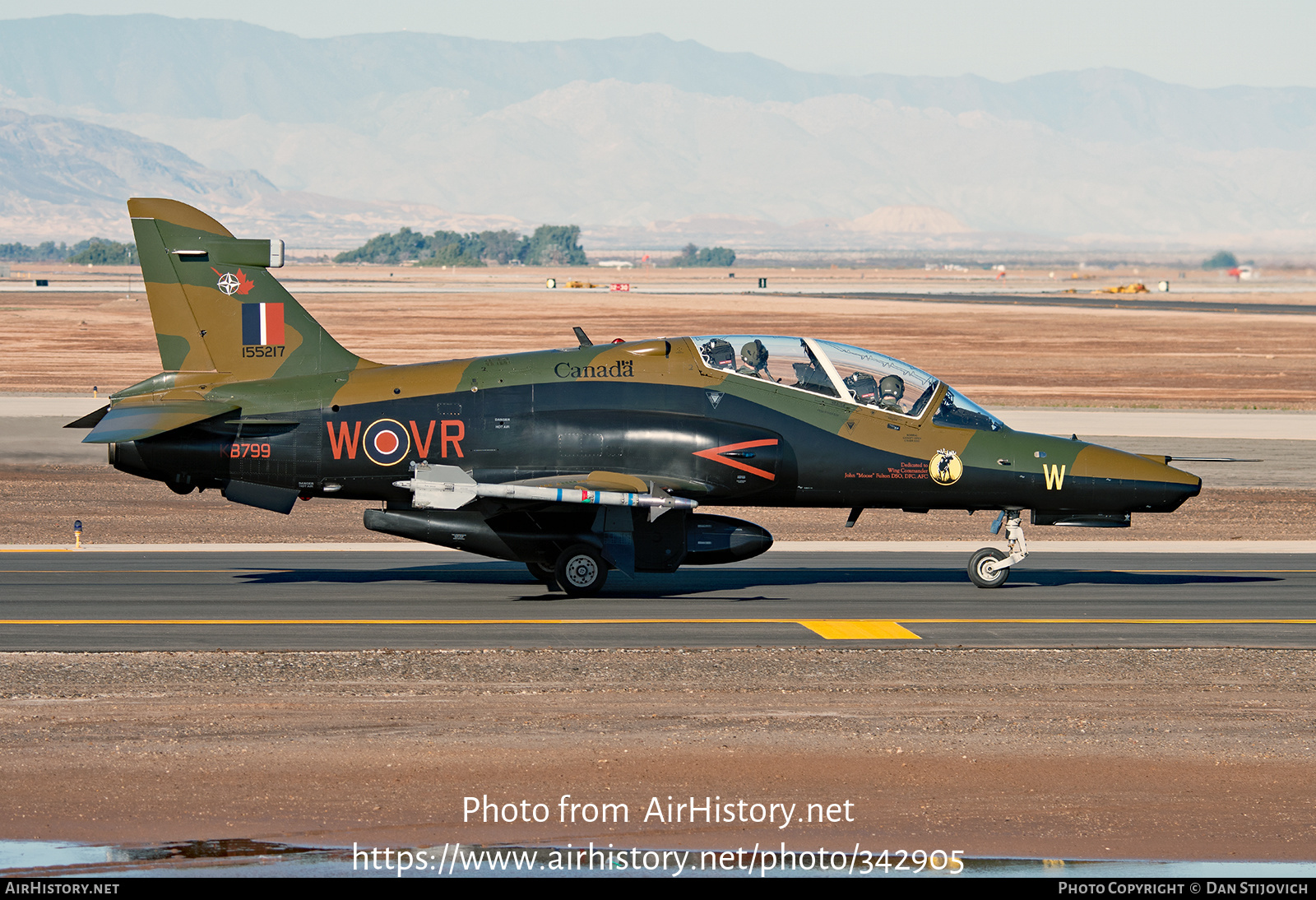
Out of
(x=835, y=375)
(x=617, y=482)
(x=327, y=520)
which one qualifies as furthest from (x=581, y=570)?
(x=327, y=520)

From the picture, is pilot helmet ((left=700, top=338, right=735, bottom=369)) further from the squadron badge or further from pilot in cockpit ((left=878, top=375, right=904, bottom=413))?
the squadron badge

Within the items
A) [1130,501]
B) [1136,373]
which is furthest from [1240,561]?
[1136,373]

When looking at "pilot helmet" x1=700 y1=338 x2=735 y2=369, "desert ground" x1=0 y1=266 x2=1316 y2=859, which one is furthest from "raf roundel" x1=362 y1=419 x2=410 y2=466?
"pilot helmet" x1=700 y1=338 x2=735 y2=369

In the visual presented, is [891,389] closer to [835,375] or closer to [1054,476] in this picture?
[835,375]

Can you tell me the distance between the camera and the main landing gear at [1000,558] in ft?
67.3

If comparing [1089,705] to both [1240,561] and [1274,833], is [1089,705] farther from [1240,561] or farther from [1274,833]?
[1240,561]

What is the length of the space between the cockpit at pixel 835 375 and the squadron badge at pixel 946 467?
50cm

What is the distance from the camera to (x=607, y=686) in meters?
15.3

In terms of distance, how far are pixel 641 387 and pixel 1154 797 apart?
10240 millimetres

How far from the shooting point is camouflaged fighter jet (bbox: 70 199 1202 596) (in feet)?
65.1

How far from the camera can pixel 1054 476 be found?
1989 centimetres

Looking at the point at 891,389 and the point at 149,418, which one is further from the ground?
the point at 891,389

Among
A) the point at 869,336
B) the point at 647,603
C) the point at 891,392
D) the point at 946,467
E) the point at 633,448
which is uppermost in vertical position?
the point at 869,336

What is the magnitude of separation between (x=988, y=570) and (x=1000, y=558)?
263 millimetres
